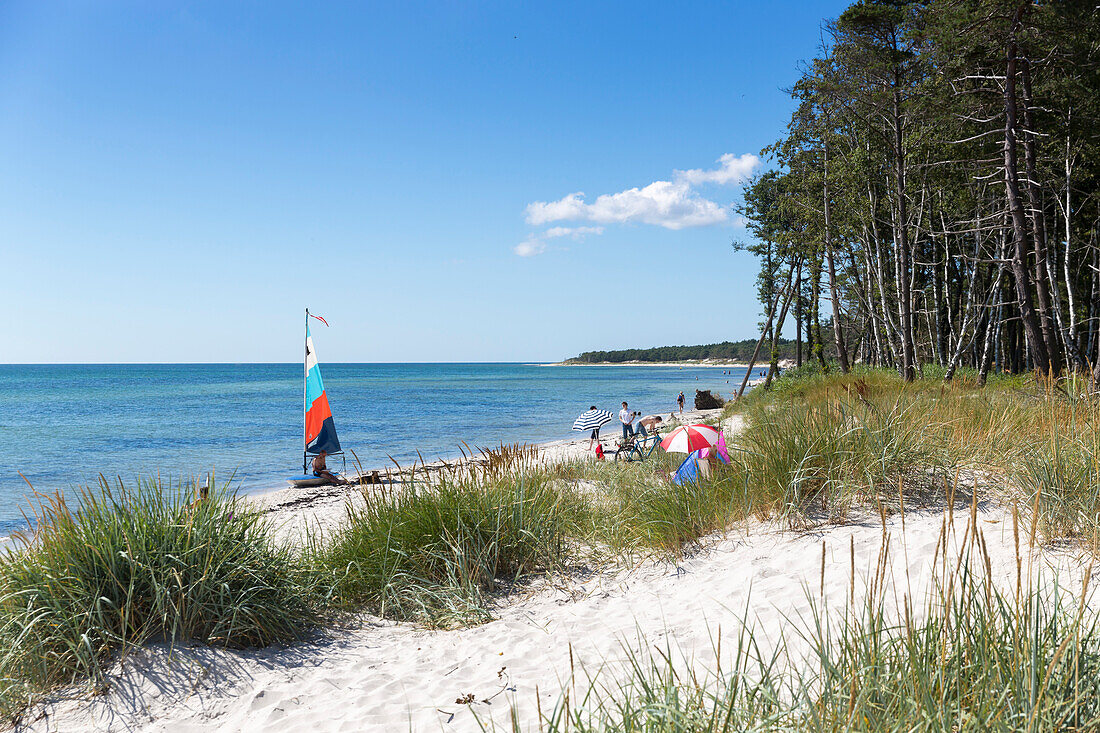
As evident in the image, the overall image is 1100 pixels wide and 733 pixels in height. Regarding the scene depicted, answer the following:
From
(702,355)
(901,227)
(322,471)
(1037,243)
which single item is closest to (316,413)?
(322,471)

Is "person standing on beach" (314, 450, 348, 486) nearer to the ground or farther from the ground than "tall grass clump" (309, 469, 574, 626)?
nearer to the ground

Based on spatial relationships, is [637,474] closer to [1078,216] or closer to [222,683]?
[222,683]

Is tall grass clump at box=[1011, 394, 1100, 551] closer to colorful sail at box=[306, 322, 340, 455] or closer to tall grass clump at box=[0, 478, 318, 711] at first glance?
tall grass clump at box=[0, 478, 318, 711]

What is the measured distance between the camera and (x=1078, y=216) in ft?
67.1

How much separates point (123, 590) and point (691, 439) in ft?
20.4

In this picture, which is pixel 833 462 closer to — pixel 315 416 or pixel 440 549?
pixel 440 549

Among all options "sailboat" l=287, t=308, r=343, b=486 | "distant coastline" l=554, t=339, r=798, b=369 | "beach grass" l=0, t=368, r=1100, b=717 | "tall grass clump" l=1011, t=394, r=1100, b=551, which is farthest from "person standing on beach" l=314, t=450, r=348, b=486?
"distant coastline" l=554, t=339, r=798, b=369

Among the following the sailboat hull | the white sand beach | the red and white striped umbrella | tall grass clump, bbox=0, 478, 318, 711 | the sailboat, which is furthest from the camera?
the sailboat hull

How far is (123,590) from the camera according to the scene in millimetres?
3875

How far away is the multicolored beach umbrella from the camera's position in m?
15.1

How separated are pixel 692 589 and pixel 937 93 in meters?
14.7

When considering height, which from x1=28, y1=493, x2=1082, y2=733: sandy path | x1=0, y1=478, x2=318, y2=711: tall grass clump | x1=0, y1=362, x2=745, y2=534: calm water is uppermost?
x1=0, y1=478, x2=318, y2=711: tall grass clump

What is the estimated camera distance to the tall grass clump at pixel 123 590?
144 inches

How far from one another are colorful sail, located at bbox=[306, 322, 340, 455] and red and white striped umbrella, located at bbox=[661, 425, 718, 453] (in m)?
9.44
